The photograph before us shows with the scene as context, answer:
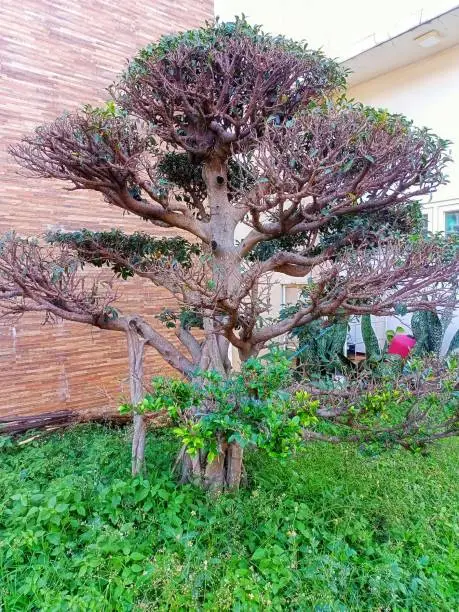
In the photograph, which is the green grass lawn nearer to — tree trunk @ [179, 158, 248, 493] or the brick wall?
tree trunk @ [179, 158, 248, 493]

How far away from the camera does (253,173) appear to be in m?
1.72

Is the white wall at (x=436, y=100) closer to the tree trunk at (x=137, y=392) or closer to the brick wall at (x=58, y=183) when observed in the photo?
the brick wall at (x=58, y=183)

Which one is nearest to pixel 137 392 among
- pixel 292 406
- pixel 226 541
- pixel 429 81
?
pixel 226 541

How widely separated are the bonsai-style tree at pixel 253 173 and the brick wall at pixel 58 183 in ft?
4.53

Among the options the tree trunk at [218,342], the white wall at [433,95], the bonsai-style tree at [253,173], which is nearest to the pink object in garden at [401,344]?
the white wall at [433,95]

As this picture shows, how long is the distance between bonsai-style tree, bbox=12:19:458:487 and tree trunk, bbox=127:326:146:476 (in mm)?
63

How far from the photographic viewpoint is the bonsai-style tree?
162 cm

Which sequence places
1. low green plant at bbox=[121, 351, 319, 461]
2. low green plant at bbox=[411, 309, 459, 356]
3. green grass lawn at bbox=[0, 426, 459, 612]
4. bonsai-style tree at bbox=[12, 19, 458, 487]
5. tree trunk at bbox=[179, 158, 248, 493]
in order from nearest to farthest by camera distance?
low green plant at bbox=[121, 351, 319, 461], green grass lawn at bbox=[0, 426, 459, 612], bonsai-style tree at bbox=[12, 19, 458, 487], tree trunk at bbox=[179, 158, 248, 493], low green plant at bbox=[411, 309, 459, 356]

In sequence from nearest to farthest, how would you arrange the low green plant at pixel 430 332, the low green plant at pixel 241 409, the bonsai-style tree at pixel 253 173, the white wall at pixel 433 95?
the low green plant at pixel 241 409
the bonsai-style tree at pixel 253 173
the low green plant at pixel 430 332
the white wall at pixel 433 95

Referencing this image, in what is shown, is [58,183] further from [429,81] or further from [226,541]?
[429,81]

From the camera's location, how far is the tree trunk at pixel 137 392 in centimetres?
210

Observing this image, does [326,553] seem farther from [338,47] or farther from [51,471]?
[338,47]

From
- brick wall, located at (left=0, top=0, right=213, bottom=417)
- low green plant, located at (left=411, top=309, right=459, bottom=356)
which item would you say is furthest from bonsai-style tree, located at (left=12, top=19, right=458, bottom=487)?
low green plant, located at (left=411, top=309, right=459, bottom=356)

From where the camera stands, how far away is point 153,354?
4090mm
